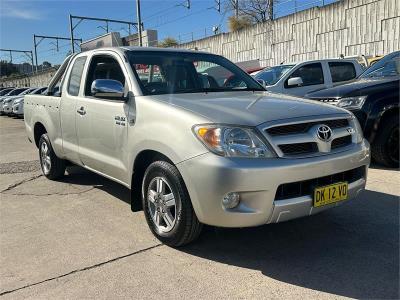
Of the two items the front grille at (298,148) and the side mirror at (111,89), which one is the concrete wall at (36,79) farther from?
the front grille at (298,148)

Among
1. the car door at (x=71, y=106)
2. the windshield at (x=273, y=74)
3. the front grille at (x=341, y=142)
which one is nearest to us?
the front grille at (x=341, y=142)

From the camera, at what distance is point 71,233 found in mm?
4266

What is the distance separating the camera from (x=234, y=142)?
3.22m

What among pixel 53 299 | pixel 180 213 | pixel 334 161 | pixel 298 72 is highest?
pixel 298 72

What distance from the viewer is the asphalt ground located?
306 centimetres

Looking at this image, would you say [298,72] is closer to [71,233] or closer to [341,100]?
[341,100]

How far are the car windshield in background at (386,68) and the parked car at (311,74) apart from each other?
2.76 metres

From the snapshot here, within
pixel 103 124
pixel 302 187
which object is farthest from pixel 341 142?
pixel 103 124

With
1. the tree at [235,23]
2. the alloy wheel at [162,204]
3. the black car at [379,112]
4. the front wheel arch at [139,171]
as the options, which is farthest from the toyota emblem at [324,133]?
the tree at [235,23]

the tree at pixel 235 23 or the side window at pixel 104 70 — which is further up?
the tree at pixel 235 23

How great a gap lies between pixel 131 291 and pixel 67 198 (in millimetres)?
2767

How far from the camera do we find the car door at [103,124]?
14.1 feet

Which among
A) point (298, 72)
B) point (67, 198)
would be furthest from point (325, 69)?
point (67, 198)

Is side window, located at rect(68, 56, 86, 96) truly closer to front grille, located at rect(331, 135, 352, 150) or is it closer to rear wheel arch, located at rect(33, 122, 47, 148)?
rear wheel arch, located at rect(33, 122, 47, 148)
